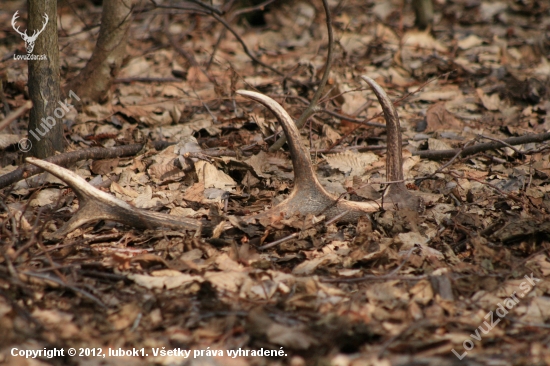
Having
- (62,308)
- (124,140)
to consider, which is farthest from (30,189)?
(62,308)

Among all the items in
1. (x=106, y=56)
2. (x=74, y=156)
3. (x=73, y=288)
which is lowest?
(x=73, y=288)

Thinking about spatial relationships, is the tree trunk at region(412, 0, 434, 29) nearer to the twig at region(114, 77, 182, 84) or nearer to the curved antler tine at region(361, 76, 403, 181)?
the twig at region(114, 77, 182, 84)

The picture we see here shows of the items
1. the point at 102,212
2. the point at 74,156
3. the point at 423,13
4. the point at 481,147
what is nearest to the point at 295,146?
the point at 102,212

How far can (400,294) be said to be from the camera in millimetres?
2652

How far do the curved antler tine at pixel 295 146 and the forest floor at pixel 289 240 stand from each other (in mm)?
256

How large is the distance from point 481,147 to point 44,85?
330 cm

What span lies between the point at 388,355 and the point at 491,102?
3.83m

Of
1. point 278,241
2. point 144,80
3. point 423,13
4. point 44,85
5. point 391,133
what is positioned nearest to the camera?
point 278,241

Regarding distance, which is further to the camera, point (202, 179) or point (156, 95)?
point (156, 95)

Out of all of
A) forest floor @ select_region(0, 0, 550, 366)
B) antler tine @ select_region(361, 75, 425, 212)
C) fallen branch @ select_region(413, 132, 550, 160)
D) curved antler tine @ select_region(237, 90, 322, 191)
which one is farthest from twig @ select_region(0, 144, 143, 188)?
fallen branch @ select_region(413, 132, 550, 160)

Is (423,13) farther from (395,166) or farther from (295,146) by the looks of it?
(295,146)

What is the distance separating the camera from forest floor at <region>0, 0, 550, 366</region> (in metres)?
2.33

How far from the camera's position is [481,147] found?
4266mm

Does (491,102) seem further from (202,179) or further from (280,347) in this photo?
(280,347)
